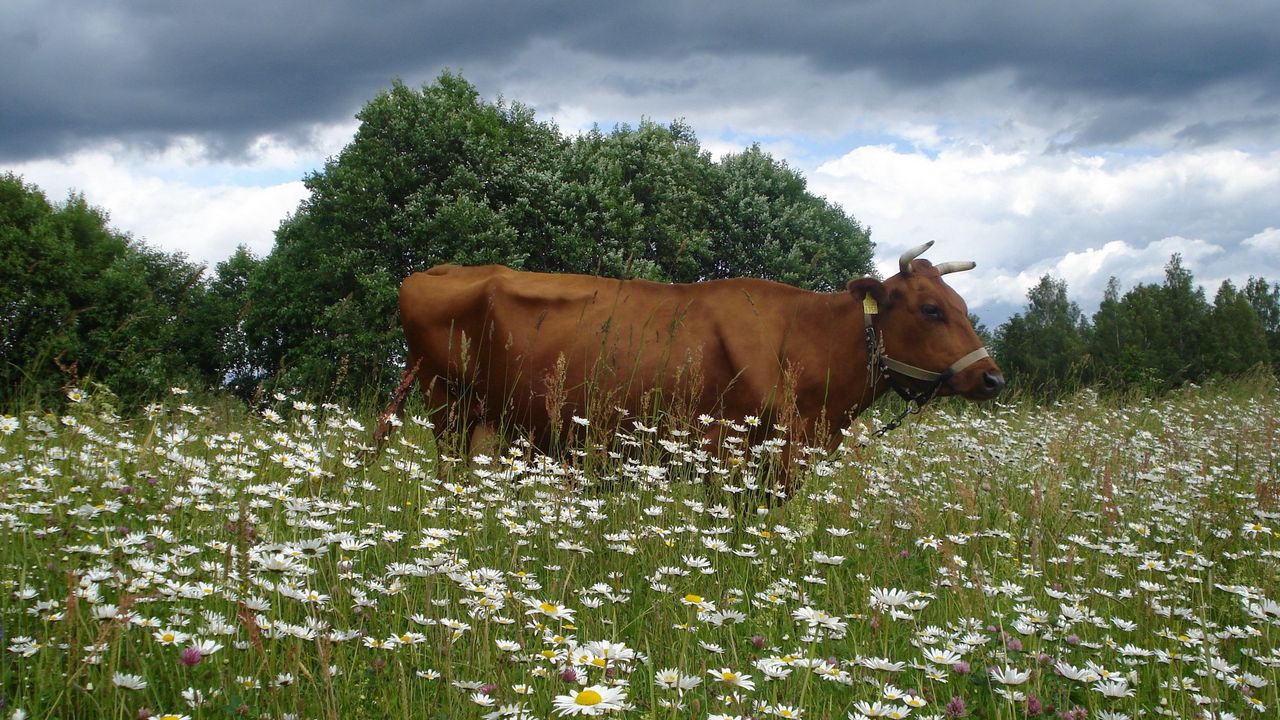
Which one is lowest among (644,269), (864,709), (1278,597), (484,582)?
(1278,597)

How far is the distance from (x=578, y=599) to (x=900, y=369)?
14.7ft

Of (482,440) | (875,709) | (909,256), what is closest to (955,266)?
(909,256)

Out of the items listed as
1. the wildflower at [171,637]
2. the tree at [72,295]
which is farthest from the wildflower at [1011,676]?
the tree at [72,295]

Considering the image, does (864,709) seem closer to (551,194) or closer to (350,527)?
(350,527)

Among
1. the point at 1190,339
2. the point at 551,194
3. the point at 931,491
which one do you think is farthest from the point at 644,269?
the point at 1190,339

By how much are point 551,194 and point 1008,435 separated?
1348cm

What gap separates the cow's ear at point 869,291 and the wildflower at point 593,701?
5.82 m

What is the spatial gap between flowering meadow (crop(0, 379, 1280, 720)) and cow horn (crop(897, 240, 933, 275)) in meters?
1.87

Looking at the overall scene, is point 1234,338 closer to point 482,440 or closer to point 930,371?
point 930,371

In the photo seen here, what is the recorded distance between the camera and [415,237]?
1941cm

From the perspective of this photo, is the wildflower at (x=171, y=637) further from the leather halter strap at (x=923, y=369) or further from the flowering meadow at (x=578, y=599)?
the leather halter strap at (x=923, y=369)

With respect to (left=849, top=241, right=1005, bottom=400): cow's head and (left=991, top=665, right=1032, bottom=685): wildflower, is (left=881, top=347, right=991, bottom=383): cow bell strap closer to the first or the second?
(left=849, top=241, right=1005, bottom=400): cow's head

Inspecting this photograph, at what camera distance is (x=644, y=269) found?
19922mm

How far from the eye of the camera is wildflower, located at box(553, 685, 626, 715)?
1.82 meters
